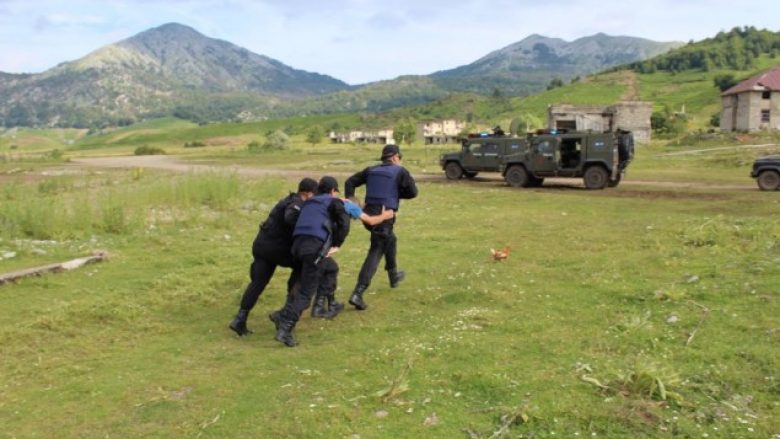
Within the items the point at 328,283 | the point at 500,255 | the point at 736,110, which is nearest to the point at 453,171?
the point at 500,255

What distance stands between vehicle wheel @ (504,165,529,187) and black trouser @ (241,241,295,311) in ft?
57.2

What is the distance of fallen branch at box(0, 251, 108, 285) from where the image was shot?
9.48m

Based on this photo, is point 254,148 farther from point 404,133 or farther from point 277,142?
point 404,133

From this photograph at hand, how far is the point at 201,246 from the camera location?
12.8m

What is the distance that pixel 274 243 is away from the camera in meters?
7.26

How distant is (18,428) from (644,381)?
Answer: 4.95m

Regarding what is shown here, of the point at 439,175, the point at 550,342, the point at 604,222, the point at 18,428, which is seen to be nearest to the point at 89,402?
the point at 18,428

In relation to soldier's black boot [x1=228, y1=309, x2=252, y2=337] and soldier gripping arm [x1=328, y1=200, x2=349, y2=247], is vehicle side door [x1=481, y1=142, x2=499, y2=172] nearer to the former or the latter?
soldier gripping arm [x1=328, y1=200, x2=349, y2=247]

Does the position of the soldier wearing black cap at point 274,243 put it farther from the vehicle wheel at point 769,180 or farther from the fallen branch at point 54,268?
the vehicle wheel at point 769,180

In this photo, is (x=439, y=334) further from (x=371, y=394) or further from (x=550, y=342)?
(x=371, y=394)

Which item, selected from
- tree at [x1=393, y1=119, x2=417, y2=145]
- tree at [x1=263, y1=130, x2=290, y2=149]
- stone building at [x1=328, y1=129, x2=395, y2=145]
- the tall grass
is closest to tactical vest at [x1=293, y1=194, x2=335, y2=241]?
the tall grass

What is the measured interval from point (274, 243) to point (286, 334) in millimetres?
1063

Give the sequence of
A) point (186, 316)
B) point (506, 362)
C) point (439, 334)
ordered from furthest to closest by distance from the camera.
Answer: point (186, 316), point (439, 334), point (506, 362)

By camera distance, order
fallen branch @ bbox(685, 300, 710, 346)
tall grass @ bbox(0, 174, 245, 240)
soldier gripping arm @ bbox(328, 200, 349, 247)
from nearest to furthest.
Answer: fallen branch @ bbox(685, 300, 710, 346) < soldier gripping arm @ bbox(328, 200, 349, 247) < tall grass @ bbox(0, 174, 245, 240)
